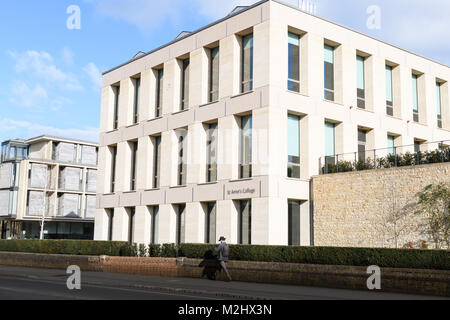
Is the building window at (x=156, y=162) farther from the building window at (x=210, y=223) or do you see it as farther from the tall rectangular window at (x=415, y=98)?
the tall rectangular window at (x=415, y=98)

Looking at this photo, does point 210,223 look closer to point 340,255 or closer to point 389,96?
point 340,255

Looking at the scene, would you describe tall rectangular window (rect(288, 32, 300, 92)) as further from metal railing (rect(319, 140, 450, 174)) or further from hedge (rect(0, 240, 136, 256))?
hedge (rect(0, 240, 136, 256))

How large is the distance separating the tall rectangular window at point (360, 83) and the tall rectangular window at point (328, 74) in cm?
201

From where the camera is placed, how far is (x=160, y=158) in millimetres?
34250

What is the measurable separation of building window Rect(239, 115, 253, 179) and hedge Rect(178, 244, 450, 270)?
16.7 feet

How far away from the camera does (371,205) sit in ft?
80.6

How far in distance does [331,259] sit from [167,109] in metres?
16.9

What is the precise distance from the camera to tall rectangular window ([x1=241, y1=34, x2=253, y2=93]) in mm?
28688

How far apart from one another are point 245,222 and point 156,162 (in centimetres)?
955

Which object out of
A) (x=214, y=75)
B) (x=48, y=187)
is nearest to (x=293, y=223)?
(x=214, y=75)
